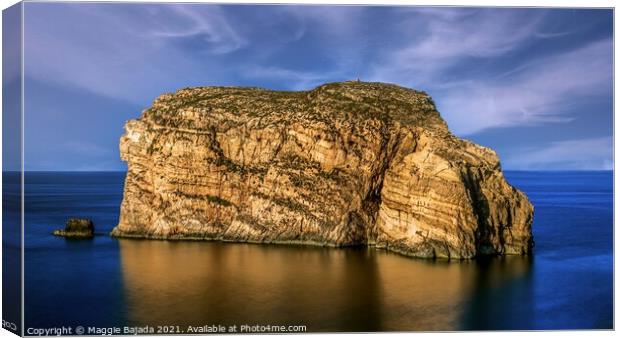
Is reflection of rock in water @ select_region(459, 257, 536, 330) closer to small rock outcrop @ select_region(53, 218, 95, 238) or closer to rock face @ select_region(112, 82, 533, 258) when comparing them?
rock face @ select_region(112, 82, 533, 258)

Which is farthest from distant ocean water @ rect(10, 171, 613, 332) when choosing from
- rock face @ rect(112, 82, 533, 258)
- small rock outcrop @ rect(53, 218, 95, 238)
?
rock face @ rect(112, 82, 533, 258)

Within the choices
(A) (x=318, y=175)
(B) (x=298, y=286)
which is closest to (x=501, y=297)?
(B) (x=298, y=286)

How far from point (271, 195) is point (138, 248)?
308 inches

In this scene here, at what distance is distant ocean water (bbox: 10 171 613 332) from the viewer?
86.2ft

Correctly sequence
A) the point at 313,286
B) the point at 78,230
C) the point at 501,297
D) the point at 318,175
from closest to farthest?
the point at 501,297 < the point at 313,286 < the point at 318,175 < the point at 78,230

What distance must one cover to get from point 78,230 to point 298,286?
20891 millimetres

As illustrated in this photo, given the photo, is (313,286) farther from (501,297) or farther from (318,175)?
(318,175)

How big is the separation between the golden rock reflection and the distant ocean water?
5 centimetres

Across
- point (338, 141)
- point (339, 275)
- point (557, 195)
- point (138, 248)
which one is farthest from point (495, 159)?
point (557, 195)

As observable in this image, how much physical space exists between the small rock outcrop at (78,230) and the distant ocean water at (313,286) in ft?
3.11

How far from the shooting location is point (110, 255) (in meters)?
40.1

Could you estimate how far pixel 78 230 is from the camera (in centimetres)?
4784

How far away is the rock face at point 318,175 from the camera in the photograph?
40.1 metres

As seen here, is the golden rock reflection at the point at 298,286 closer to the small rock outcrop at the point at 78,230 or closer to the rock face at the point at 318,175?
the rock face at the point at 318,175
